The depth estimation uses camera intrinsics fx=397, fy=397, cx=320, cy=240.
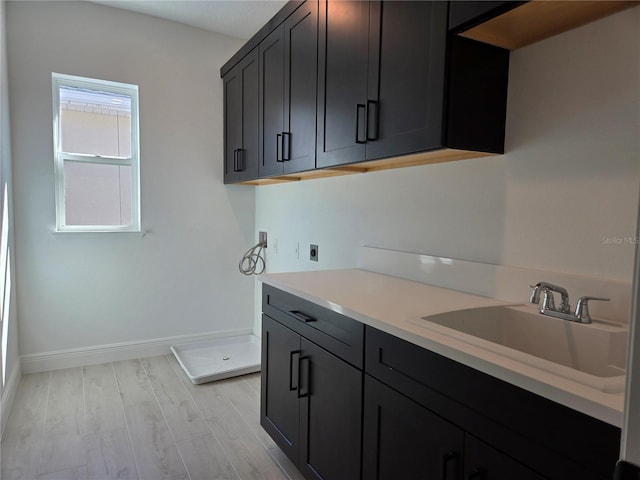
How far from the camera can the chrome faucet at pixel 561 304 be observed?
3.77 ft

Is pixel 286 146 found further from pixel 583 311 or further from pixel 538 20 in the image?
pixel 583 311

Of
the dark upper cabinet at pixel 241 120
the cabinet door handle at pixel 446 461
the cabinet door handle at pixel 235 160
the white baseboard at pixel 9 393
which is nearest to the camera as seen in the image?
the cabinet door handle at pixel 446 461

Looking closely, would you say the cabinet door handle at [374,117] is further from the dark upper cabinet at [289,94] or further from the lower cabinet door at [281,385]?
the lower cabinet door at [281,385]

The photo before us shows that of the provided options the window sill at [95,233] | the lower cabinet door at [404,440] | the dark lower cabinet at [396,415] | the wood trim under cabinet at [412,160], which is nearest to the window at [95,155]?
the window sill at [95,233]

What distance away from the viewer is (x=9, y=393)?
94.0 inches

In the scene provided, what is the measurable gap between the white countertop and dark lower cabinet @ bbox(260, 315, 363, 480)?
21 centimetres

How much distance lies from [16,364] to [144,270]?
101 centimetres

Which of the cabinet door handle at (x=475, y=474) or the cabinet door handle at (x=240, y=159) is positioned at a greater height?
the cabinet door handle at (x=240, y=159)

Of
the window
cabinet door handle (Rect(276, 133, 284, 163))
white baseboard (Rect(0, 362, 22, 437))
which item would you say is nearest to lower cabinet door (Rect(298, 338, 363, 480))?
cabinet door handle (Rect(276, 133, 284, 163))

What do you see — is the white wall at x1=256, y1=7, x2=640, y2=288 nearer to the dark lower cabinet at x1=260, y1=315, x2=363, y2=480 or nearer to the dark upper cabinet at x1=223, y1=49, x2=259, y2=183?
the dark lower cabinet at x1=260, y1=315, x2=363, y2=480

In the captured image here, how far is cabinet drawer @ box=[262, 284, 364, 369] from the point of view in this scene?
1351 millimetres

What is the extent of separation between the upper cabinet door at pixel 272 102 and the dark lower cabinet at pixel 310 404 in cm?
99

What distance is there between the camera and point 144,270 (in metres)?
3.19

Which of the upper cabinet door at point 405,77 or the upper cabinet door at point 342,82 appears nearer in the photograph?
the upper cabinet door at point 405,77
